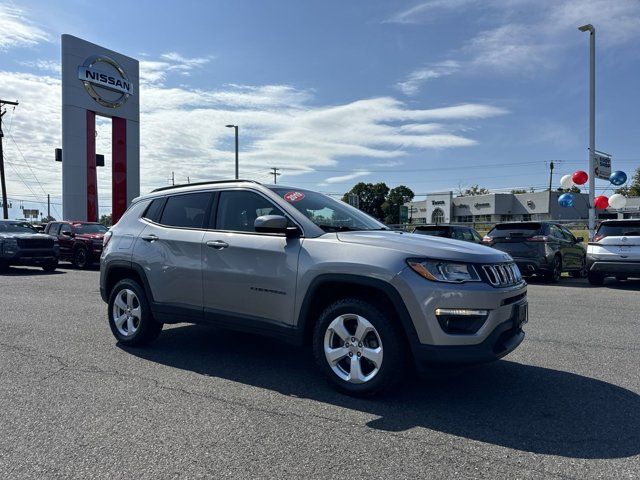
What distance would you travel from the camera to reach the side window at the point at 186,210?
17.9 ft

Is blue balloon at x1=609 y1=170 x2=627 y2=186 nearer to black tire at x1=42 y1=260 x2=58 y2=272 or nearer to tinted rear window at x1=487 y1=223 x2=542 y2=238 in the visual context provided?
tinted rear window at x1=487 y1=223 x2=542 y2=238

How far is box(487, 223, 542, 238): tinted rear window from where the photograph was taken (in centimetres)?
1348

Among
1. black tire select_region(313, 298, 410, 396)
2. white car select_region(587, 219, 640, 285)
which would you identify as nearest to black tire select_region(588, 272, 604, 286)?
white car select_region(587, 219, 640, 285)

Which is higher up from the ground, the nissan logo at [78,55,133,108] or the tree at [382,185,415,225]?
the nissan logo at [78,55,133,108]

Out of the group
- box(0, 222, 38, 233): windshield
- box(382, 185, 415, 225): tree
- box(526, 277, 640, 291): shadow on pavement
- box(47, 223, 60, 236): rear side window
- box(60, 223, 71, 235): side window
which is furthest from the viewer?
box(382, 185, 415, 225): tree

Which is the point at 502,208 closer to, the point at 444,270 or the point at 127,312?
the point at 127,312

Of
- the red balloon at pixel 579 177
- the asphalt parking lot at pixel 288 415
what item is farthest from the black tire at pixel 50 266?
the red balloon at pixel 579 177

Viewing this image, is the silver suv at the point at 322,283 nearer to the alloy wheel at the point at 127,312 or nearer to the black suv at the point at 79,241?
the alloy wheel at the point at 127,312

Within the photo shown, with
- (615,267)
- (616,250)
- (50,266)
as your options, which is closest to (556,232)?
(616,250)

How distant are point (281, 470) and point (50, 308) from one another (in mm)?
7232

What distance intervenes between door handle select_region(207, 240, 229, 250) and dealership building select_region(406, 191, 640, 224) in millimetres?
66982

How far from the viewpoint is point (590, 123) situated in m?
19.1

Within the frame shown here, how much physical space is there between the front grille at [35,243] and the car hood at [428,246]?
1484 centimetres

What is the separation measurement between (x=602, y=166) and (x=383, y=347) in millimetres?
19592
